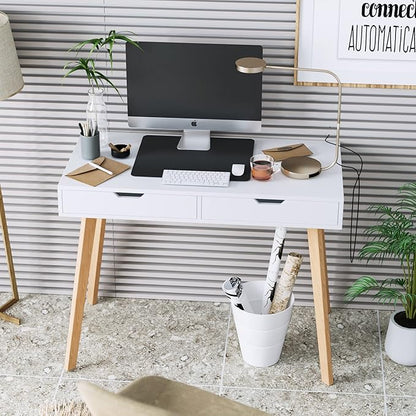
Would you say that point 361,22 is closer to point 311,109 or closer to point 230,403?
point 311,109

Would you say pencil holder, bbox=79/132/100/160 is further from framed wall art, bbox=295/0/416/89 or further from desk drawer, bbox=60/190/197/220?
framed wall art, bbox=295/0/416/89

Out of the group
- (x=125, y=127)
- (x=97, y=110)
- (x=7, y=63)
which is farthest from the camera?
(x=125, y=127)

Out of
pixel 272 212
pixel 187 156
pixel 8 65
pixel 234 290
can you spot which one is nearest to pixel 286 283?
pixel 234 290

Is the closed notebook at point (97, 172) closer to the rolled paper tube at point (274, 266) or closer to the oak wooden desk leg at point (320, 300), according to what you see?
the rolled paper tube at point (274, 266)

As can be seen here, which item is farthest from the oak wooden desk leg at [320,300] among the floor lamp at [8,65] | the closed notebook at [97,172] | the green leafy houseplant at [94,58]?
the floor lamp at [8,65]

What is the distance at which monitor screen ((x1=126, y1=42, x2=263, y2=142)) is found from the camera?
11.7ft

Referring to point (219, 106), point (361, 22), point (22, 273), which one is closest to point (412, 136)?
point (361, 22)

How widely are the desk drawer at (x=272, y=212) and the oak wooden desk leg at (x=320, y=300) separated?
3.4 inches

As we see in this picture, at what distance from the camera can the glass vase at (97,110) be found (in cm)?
354

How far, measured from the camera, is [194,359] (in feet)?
12.4

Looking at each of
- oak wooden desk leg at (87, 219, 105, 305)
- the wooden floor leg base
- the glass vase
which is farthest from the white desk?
the wooden floor leg base

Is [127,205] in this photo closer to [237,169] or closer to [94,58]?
[237,169]

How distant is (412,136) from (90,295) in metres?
1.59

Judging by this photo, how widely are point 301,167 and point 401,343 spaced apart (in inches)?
34.1
